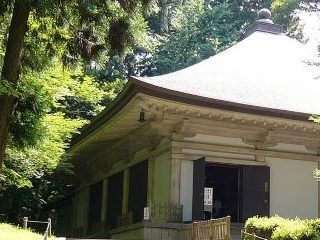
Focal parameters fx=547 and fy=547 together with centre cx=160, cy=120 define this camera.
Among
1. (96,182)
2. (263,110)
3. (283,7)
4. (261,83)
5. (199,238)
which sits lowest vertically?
(199,238)

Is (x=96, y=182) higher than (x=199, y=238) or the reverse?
higher

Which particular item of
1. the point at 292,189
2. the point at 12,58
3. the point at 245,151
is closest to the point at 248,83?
the point at 245,151

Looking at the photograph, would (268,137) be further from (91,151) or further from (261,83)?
(91,151)

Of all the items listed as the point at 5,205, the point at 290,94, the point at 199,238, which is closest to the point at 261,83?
the point at 290,94

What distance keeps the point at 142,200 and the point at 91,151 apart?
4895 mm

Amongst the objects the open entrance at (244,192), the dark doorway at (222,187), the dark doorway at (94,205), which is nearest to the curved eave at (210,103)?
the open entrance at (244,192)

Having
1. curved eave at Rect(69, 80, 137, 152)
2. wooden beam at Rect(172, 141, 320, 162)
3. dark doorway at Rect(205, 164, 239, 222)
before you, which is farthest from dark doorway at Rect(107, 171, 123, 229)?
wooden beam at Rect(172, 141, 320, 162)

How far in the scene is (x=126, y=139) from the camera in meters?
16.4

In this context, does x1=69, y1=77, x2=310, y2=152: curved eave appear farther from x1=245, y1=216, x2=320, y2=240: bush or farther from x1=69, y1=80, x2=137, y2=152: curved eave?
x1=245, y1=216, x2=320, y2=240: bush

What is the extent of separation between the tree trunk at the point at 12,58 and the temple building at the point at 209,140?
3470mm

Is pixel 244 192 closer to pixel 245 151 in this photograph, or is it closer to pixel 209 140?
pixel 245 151

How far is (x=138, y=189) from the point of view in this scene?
15.7 metres

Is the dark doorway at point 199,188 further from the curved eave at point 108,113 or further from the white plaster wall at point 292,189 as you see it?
the curved eave at point 108,113

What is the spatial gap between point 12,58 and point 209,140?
621 centimetres
